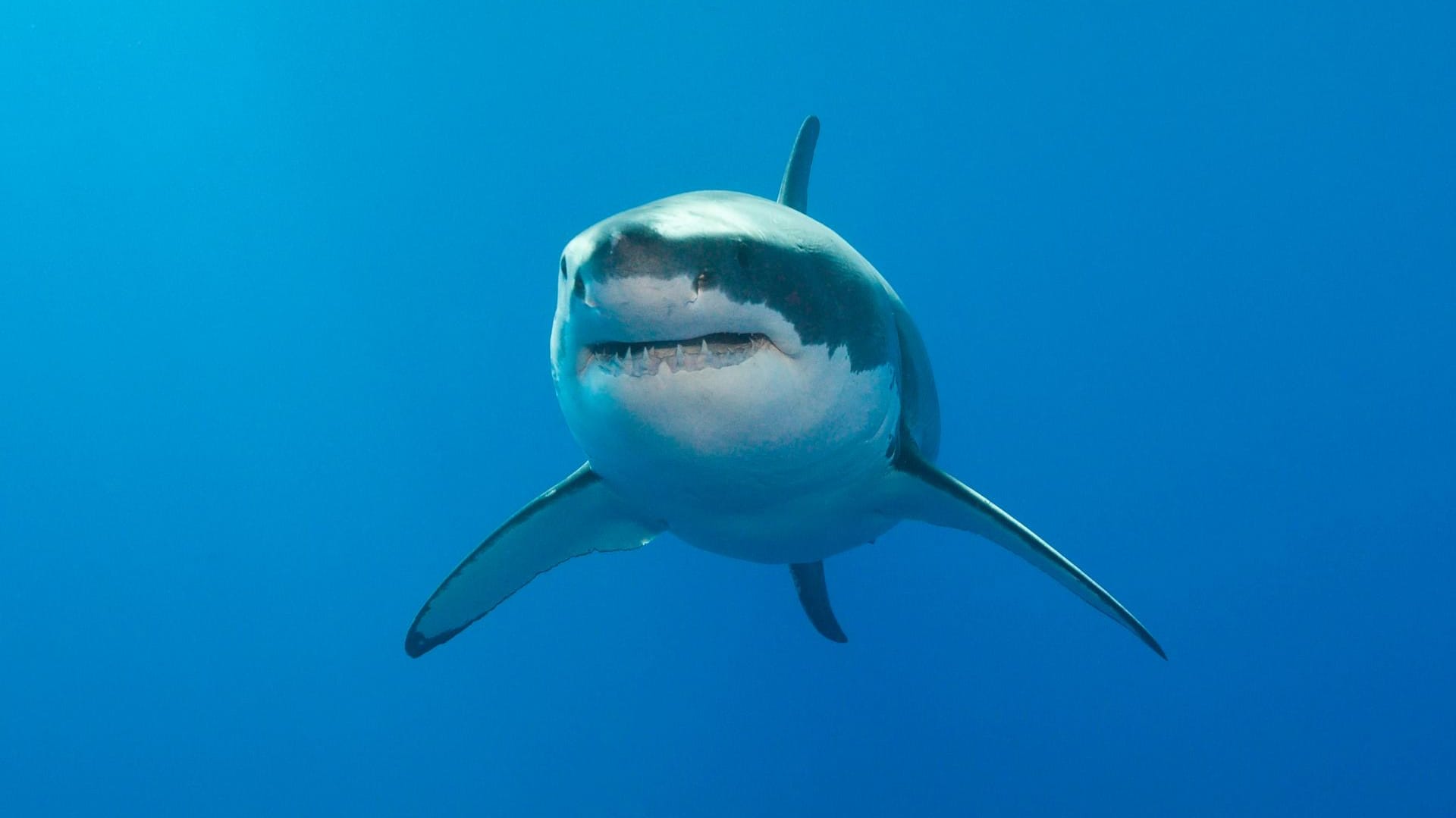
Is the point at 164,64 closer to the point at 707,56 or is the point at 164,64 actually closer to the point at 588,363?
the point at 707,56

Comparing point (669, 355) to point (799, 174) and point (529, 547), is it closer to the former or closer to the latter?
point (529, 547)

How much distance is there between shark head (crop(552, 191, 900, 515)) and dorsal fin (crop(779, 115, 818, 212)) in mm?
2791

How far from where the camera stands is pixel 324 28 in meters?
24.7

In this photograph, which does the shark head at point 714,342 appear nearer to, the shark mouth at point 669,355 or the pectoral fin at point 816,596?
the shark mouth at point 669,355

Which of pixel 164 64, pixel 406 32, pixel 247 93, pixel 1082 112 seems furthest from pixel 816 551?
pixel 164 64

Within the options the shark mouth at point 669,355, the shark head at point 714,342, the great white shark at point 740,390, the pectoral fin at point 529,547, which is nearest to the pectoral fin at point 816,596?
the pectoral fin at point 529,547

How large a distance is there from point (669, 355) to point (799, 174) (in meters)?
3.94

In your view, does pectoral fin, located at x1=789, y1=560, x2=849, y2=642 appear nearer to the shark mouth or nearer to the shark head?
the shark head

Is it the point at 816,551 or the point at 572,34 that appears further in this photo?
the point at 572,34

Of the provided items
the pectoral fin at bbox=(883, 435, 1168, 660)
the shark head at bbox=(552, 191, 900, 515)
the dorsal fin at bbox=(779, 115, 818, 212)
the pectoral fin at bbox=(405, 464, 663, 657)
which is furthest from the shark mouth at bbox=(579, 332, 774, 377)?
the dorsal fin at bbox=(779, 115, 818, 212)

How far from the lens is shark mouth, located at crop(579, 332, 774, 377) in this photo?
89.6 inches

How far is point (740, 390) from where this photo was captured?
2408mm

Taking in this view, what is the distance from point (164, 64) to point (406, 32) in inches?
425

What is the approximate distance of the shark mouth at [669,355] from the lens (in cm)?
228
